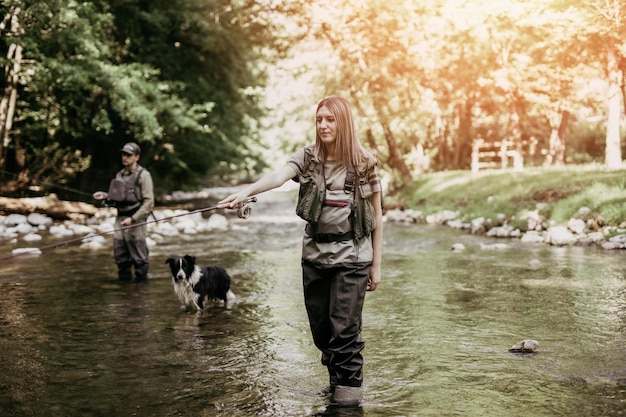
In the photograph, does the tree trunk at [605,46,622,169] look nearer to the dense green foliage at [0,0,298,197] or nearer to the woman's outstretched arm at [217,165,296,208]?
the dense green foliage at [0,0,298,197]

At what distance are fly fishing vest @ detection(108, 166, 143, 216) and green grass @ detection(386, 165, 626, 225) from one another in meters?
9.80

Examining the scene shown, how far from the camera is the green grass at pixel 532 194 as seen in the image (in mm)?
15242

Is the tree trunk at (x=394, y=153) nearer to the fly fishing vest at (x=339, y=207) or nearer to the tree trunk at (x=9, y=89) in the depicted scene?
the tree trunk at (x=9, y=89)

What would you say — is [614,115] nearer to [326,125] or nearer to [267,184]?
[326,125]

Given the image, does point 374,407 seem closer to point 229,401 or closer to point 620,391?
point 229,401

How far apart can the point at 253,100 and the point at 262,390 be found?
99.1ft

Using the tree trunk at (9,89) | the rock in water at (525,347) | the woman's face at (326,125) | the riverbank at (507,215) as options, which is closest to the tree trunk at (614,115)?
the riverbank at (507,215)

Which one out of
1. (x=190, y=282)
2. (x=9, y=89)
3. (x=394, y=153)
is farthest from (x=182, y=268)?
(x=394, y=153)

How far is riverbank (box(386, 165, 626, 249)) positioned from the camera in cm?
1417

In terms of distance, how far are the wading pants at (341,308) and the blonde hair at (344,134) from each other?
0.73 m

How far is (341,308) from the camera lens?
15.0 feet

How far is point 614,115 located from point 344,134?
A: 703 inches

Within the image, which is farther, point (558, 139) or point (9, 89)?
point (558, 139)

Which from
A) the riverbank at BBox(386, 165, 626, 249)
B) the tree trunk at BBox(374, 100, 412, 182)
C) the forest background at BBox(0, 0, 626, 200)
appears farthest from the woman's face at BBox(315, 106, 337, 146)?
the tree trunk at BBox(374, 100, 412, 182)
